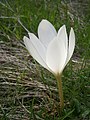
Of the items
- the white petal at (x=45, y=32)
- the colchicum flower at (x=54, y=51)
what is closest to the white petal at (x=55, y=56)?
the colchicum flower at (x=54, y=51)

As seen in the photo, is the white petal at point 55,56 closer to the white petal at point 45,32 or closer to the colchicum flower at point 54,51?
the colchicum flower at point 54,51

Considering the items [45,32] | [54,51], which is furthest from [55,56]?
[45,32]

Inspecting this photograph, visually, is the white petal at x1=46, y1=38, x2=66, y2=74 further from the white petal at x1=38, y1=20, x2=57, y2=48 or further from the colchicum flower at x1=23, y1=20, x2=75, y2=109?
the white petal at x1=38, y1=20, x2=57, y2=48

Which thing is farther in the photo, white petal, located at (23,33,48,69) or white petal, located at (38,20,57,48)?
white petal, located at (38,20,57,48)

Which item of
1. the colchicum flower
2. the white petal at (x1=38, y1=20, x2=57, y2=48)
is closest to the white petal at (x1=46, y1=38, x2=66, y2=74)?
the colchicum flower

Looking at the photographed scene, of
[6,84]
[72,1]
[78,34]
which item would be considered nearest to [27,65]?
[6,84]
